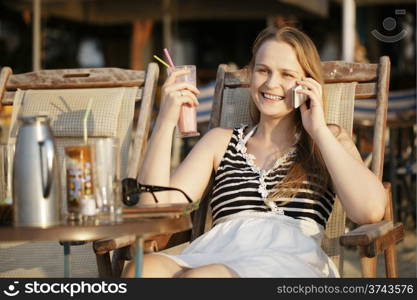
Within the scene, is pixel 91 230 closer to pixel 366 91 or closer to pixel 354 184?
pixel 354 184

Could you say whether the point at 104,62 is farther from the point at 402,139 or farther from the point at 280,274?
the point at 280,274

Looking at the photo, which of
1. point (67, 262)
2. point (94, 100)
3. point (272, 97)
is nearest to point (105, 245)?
point (67, 262)

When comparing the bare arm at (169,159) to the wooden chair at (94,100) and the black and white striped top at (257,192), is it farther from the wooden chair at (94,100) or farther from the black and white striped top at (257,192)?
the wooden chair at (94,100)

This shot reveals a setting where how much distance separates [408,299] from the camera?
8.46ft

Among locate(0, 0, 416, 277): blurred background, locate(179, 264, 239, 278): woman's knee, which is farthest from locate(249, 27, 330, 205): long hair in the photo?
locate(0, 0, 416, 277): blurred background

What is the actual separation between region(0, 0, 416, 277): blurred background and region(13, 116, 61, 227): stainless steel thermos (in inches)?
176

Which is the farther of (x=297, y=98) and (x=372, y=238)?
(x=297, y=98)

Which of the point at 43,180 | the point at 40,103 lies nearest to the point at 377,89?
the point at 40,103

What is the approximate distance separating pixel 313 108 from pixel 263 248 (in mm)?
494

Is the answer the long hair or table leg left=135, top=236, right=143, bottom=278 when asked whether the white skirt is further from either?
table leg left=135, top=236, right=143, bottom=278

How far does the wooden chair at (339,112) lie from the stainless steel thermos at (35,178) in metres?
0.68

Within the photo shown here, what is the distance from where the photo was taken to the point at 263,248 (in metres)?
2.70

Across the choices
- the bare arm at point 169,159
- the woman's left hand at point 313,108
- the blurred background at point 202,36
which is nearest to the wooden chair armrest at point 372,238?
the woman's left hand at point 313,108

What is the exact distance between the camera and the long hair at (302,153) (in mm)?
2896
